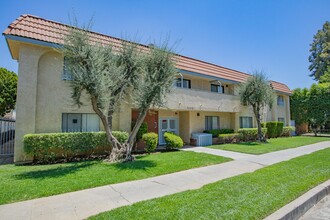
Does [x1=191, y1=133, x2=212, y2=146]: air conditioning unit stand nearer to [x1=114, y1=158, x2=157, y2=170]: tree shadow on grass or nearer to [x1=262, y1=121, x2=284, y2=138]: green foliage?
[x1=114, y1=158, x2=157, y2=170]: tree shadow on grass

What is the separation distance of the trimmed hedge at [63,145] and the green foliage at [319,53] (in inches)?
1946

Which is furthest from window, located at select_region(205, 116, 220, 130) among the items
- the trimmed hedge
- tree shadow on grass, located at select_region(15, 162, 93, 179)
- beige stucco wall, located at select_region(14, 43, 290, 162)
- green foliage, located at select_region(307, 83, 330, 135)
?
green foliage, located at select_region(307, 83, 330, 135)

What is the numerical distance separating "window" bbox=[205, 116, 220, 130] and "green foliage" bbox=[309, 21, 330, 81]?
120 ft

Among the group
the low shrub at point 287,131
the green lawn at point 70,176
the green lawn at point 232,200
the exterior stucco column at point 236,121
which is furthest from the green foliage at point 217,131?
the green lawn at point 232,200

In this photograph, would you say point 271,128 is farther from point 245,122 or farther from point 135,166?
point 135,166

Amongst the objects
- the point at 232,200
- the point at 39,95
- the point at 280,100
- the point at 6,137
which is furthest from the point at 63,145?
the point at 280,100

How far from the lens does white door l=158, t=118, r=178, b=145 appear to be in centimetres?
1638

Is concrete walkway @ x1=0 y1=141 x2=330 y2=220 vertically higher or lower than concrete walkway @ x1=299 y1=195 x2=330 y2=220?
higher

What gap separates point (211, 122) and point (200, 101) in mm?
3968

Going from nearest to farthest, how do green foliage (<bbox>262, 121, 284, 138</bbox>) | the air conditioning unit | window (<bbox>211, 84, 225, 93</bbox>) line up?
the air conditioning unit → window (<bbox>211, 84, 225, 93</bbox>) → green foliage (<bbox>262, 121, 284, 138</bbox>)

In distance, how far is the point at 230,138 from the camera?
1836 centimetres

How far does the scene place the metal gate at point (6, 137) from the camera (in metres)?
11.4

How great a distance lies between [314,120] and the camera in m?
26.6

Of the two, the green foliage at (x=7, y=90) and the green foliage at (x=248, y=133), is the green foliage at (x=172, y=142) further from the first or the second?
the green foliage at (x=7, y=90)
